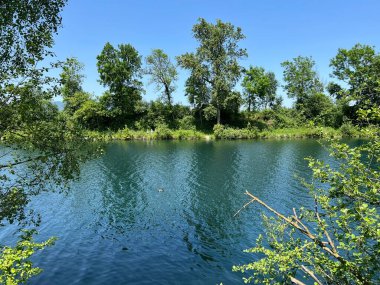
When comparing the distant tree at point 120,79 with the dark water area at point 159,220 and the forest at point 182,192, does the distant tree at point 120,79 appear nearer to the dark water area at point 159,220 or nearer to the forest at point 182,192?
the forest at point 182,192

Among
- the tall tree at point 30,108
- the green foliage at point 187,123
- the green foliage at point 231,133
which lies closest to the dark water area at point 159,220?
the tall tree at point 30,108

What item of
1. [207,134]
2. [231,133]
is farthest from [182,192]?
[207,134]

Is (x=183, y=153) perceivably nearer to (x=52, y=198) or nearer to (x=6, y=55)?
(x=52, y=198)

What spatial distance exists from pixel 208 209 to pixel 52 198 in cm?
1438

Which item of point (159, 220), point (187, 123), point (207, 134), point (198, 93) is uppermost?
point (198, 93)

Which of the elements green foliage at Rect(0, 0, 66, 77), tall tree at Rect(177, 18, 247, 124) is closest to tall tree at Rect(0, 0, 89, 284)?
green foliage at Rect(0, 0, 66, 77)

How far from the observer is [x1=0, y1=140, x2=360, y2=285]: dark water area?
1527cm

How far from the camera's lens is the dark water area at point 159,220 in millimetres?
15273

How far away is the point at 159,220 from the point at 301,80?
7681 centimetres

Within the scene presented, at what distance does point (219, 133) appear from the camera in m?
77.0

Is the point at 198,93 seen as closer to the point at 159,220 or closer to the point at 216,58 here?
the point at 216,58

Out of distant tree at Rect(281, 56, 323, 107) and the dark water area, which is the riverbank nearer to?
distant tree at Rect(281, 56, 323, 107)

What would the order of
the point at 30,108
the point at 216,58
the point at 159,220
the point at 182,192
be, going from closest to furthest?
the point at 30,108
the point at 159,220
the point at 182,192
the point at 216,58

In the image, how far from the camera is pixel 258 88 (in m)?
87.0
